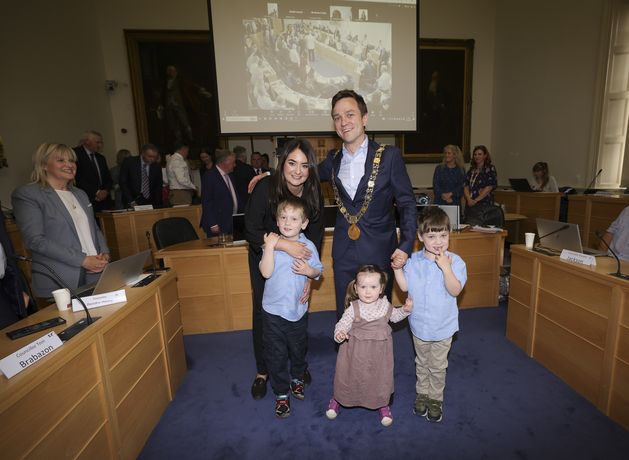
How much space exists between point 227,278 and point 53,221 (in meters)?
1.39

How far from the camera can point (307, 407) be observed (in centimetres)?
210

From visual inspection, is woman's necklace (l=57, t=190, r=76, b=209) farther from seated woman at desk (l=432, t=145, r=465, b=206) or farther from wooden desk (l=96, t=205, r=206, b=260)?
seated woman at desk (l=432, t=145, r=465, b=206)

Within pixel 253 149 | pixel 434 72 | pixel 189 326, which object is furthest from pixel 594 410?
pixel 434 72

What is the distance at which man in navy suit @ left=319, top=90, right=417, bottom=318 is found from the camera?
1845 mm

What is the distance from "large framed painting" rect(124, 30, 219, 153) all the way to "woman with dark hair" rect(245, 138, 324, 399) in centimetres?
601

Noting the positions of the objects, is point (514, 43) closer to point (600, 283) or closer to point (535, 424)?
point (600, 283)

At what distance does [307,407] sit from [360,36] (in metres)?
4.71

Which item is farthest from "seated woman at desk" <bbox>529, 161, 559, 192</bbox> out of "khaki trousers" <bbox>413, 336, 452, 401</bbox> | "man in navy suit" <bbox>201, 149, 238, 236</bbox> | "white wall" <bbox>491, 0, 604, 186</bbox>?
"khaki trousers" <bbox>413, 336, 452, 401</bbox>

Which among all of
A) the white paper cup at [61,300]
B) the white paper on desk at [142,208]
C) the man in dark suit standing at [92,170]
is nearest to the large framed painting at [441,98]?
the white paper on desk at [142,208]

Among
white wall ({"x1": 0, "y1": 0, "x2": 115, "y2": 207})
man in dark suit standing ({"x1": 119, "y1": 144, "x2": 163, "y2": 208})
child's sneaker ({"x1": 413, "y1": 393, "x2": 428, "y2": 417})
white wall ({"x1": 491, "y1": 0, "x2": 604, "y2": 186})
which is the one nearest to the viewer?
child's sneaker ({"x1": 413, "y1": 393, "x2": 428, "y2": 417})

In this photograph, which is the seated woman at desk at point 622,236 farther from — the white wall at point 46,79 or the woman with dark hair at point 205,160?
the white wall at point 46,79

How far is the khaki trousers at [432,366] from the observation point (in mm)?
1883

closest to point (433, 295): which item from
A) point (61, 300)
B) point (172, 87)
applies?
point (61, 300)

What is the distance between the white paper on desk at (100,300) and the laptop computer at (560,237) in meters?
2.74
